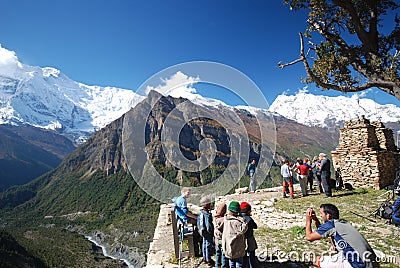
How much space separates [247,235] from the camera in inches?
239

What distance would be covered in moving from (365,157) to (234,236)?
13.3 meters

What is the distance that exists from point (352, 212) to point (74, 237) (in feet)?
578

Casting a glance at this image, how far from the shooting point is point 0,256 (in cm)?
8012

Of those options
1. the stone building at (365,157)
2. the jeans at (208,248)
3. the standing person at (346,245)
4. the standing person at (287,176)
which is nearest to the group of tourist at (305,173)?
the standing person at (287,176)

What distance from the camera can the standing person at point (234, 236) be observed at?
223 inches

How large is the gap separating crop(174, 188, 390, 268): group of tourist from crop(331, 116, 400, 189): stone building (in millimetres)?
11904

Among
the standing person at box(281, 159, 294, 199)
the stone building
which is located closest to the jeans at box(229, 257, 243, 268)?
the standing person at box(281, 159, 294, 199)

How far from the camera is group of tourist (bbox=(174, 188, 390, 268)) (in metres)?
4.16

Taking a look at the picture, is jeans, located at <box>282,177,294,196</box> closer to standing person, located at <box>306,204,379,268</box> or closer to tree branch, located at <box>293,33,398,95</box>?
tree branch, located at <box>293,33,398,95</box>

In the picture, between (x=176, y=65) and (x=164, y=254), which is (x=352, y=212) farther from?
(x=176, y=65)

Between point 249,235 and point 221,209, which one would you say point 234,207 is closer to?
point 221,209

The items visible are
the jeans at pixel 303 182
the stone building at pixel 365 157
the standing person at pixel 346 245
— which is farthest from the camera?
the stone building at pixel 365 157

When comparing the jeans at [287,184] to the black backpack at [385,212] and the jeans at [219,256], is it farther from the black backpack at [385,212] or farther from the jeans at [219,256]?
the jeans at [219,256]

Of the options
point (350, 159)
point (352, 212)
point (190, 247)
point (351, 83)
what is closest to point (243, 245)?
point (190, 247)
